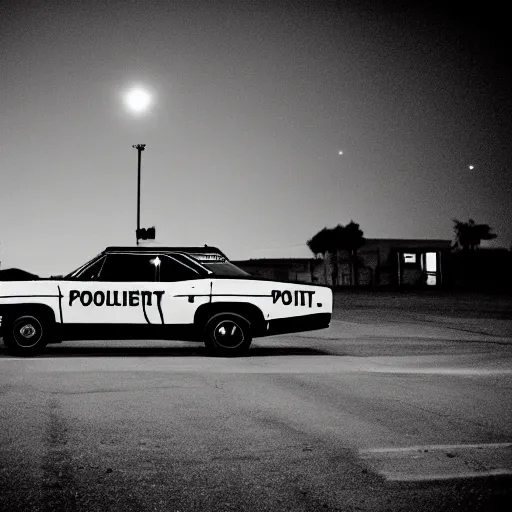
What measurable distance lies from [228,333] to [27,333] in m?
3.26

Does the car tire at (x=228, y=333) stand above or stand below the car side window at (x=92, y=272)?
below

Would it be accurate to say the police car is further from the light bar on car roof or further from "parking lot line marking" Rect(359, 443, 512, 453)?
"parking lot line marking" Rect(359, 443, 512, 453)

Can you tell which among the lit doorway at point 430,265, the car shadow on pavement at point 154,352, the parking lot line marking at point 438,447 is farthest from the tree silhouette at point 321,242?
the parking lot line marking at point 438,447

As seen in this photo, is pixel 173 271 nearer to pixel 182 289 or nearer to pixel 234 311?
pixel 182 289

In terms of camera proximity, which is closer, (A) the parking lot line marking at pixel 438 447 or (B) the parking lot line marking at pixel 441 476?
(B) the parking lot line marking at pixel 441 476

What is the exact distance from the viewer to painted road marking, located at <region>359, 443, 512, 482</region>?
498 cm

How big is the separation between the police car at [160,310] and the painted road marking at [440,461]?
621cm

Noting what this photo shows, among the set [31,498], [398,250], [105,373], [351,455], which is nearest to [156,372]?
[105,373]

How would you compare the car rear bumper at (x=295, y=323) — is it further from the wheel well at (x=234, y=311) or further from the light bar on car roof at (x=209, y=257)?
the light bar on car roof at (x=209, y=257)

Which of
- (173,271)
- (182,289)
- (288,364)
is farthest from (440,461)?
(173,271)

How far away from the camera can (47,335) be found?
12.0 m

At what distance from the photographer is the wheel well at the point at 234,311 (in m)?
11.9

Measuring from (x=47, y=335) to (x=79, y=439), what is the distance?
6.31 m

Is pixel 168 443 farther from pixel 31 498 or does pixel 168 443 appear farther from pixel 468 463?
pixel 468 463
